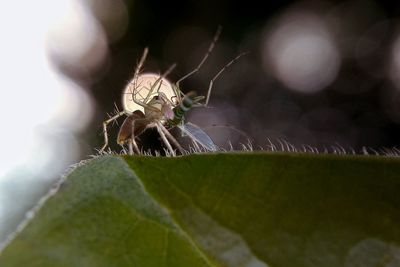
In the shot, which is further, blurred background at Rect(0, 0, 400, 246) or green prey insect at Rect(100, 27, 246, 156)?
blurred background at Rect(0, 0, 400, 246)

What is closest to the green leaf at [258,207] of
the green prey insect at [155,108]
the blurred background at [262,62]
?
the green prey insect at [155,108]

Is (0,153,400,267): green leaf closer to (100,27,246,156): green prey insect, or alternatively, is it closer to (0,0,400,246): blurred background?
(100,27,246,156): green prey insect

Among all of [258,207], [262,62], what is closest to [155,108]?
[258,207]

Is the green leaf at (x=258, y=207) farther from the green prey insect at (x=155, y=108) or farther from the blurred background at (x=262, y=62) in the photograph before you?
the blurred background at (x=262, y=62)

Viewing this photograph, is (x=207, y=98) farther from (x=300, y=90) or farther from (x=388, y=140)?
(x=300, y=90)

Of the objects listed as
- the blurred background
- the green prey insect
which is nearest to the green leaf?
the green prey insect

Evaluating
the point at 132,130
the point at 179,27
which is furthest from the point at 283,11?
the point at 132,130

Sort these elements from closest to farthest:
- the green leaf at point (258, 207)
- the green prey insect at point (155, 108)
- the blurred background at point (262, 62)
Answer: the green leaf at point (258, 207) → the green prey insect at point (155, 108) → the blurred background at point (262, 62)

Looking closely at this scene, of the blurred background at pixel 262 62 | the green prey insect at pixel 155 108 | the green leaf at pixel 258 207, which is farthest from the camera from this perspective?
the blurred background at pixel 262 62
